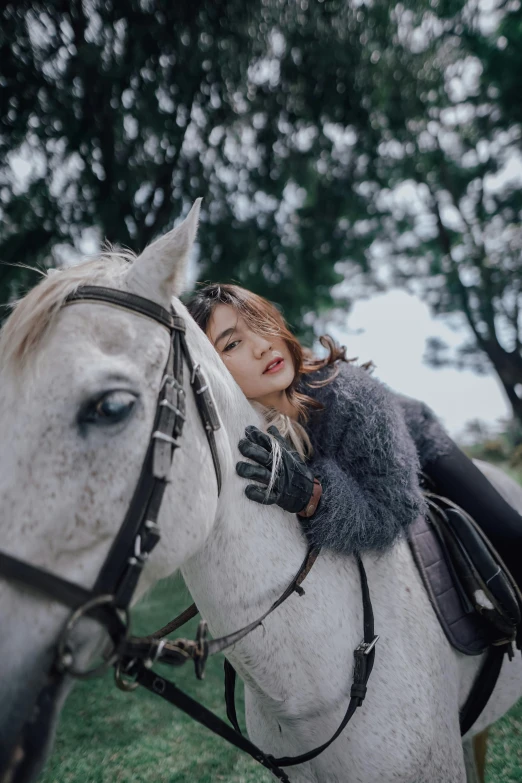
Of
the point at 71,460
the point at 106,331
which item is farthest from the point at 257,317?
the point at 71,460

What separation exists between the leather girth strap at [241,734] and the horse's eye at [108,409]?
61 centimetres

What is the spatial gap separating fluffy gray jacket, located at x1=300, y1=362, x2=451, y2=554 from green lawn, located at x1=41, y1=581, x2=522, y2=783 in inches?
71.8

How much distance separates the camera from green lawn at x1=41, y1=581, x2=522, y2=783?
10.5 ft

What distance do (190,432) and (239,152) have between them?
829cm

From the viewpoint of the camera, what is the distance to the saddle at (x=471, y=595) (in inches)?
71.1

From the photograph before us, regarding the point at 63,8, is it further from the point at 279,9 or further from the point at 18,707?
the point at 18,707

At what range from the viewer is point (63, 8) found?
261 inches

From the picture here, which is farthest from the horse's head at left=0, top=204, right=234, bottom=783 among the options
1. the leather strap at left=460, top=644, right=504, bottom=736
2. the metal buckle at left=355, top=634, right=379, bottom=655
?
the leather strap at left=460, top=644, right=504, bottom=736

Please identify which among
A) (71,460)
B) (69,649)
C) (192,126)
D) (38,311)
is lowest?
(69,649)

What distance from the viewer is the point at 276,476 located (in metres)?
1.50

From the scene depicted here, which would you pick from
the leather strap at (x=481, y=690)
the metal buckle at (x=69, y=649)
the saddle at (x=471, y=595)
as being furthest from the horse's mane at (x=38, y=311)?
the leather strap at (x=481, y=690)

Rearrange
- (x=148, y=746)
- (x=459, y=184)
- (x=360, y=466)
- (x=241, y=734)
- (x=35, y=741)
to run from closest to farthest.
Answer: (x=35, y=741) → (x=241, y=734) → (x=360, y=466) → (x=148, y=746) → (x=459, y=184)

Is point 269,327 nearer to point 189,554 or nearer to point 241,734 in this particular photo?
point 189,554

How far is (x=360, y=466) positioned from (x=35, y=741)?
4.03 ft
